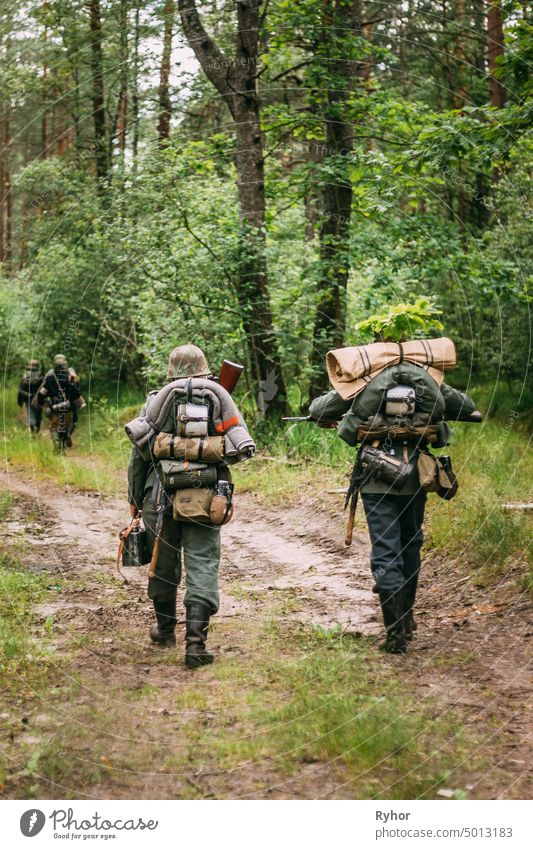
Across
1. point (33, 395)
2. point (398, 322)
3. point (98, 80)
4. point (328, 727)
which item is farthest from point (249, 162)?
point (328, 727)

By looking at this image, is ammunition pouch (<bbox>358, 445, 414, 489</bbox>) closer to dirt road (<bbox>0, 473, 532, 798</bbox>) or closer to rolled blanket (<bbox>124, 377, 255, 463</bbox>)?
rolled blanket (<bbox>124, 377, 255, 463</bbox>)

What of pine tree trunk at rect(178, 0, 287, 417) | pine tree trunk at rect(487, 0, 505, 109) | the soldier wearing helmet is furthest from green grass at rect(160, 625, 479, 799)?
pine tree trunk at rect(487, 0, 505, 109)

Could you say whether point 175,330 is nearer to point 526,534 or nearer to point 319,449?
point 319,449

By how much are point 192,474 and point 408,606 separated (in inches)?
67.2

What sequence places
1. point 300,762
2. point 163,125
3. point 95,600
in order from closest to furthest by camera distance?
1. point 300,762
2. point 95,600
3. point 163,125

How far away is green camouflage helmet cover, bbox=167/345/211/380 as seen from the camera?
5898mm

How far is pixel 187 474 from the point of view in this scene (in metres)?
5.81

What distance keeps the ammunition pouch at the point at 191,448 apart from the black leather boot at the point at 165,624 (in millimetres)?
1087

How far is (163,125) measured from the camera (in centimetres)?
1744

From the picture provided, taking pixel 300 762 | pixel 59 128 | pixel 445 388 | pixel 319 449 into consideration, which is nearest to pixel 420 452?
pixel 445 388

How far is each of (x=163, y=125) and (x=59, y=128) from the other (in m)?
9.63

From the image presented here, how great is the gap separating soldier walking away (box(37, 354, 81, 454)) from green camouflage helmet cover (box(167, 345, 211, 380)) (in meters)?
9.19

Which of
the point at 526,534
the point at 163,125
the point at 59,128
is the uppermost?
the point at 59,128

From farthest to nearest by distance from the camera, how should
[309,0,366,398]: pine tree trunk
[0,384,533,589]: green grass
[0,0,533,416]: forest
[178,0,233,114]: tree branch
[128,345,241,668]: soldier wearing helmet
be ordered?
[178,0,233,114]: tree branch, [309,0,366,398]: pine tree trunk, [0,0,533,416]: forest, [0,384,533,589]: green grass, [128,345,241,668]: soldier wearing helmet
